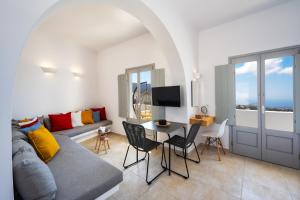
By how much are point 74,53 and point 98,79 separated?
3.78 ft

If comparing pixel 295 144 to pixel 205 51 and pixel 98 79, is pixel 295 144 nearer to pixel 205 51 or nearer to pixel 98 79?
pixel 205 51

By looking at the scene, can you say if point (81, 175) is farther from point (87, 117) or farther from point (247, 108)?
point (247, 108)

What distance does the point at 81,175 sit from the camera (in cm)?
148

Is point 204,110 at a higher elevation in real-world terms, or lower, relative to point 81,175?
higher

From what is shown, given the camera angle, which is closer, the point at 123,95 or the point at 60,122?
the point at 60,122

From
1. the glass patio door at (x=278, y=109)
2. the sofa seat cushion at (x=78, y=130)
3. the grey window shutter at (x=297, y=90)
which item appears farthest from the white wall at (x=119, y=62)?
the grey window shutter at (x=297, y=90)

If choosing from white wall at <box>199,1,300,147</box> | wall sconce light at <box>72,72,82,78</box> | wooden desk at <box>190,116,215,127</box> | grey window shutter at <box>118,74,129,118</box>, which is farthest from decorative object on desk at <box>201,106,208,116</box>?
wall sconce light at <box>72,72,82,78</box>

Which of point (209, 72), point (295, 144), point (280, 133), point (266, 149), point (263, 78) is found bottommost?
point (266, 149)

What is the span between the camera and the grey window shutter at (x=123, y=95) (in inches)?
163

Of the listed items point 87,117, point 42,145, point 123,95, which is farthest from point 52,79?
point 42,145

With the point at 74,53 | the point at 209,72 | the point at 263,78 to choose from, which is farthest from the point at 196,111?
the point at 74,53

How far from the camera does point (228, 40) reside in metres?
2.99

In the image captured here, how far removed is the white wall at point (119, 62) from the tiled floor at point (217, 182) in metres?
1.42

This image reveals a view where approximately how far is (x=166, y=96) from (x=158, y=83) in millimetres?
515
